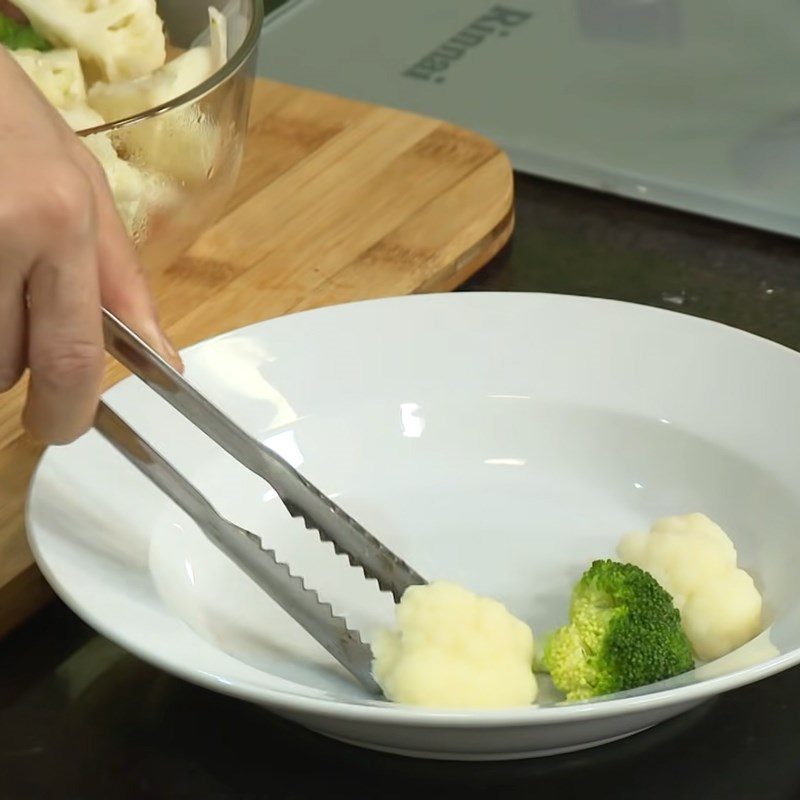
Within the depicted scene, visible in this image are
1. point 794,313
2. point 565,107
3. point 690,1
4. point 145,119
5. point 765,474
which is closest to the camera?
point 765,474

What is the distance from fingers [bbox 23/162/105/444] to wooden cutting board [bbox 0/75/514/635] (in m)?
0.30

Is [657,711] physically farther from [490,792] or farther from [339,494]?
[339,494]

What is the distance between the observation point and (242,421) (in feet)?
3.10

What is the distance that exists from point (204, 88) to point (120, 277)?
0.92 ft

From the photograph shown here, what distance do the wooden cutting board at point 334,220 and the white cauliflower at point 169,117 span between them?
0.13 metres

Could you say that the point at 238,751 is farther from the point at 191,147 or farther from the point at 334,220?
the point at 334,220

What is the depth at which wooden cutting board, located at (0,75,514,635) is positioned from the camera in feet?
3.84

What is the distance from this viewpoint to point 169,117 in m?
1.00

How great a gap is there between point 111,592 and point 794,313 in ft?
1.99

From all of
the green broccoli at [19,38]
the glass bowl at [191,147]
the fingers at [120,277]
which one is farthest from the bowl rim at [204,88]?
the fingers at [120,277]

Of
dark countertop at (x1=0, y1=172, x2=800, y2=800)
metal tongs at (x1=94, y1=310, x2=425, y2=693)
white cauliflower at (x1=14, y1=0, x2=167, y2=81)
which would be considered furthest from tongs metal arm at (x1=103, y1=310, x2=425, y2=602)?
white cauliflower at (x1=14, y1=0, x2=167, y2=81)

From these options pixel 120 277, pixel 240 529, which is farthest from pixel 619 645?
pixel 120 277

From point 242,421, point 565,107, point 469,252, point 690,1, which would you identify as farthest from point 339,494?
point 690,1

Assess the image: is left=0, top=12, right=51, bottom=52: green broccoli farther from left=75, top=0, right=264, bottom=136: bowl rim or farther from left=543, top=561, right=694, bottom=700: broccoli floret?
left=543, top=561, right=694, bottom=700: broccoli floret
